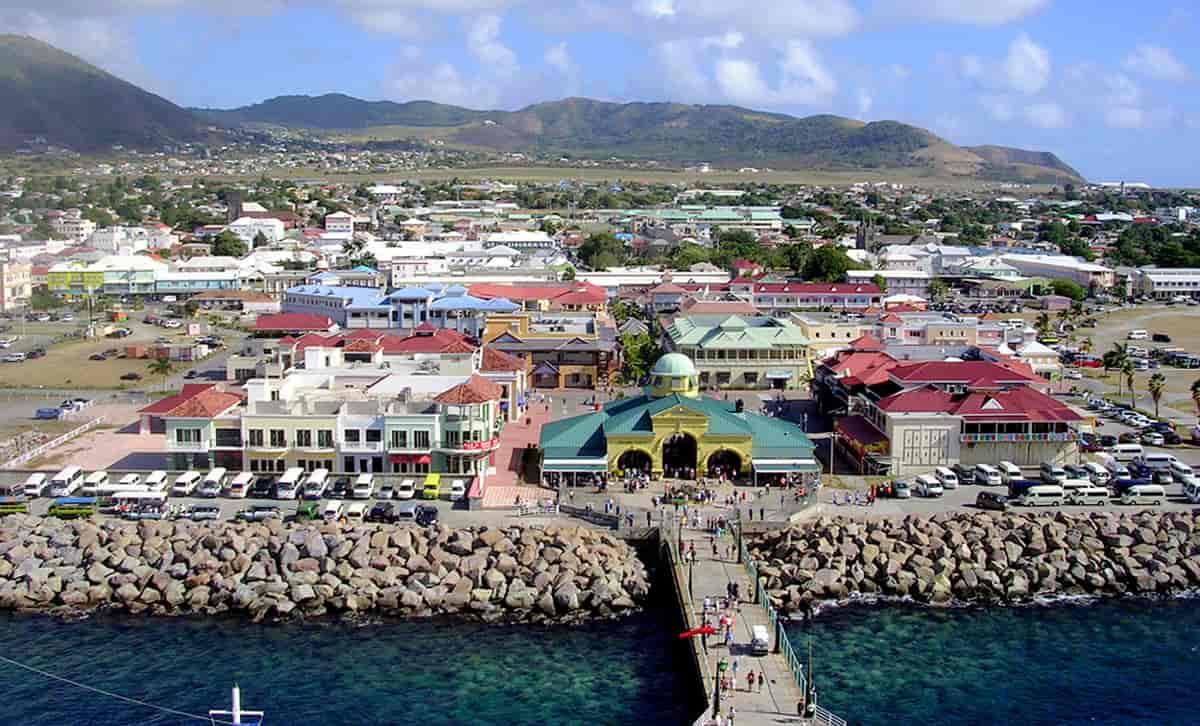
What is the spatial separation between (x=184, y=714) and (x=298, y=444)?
11.9 metres

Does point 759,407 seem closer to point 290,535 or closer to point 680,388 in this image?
point 680,388

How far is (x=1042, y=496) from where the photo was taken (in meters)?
30.3

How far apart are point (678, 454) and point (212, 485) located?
1152 centimetres

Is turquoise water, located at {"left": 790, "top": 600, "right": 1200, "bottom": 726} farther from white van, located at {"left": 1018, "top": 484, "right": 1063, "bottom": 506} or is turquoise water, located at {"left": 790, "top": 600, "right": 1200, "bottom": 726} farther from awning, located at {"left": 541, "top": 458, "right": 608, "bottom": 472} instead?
awning, located at {"left": 541, "top": 458, "right": 608, "bottom": 472}

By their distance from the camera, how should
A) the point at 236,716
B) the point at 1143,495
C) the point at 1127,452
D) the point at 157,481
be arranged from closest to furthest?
the point at 236,716
the point at 157,481
the point at 1143,495
the point at 1127,452

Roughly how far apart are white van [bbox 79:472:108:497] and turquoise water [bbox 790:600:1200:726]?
1756 centimetres

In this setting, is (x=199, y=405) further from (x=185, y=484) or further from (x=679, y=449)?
(x=679, y=449)

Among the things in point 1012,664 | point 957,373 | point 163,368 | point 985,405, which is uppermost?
point 957,373

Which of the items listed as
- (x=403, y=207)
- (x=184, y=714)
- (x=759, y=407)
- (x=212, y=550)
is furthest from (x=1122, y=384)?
(x=403, y=207)

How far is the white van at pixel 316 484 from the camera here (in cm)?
3016

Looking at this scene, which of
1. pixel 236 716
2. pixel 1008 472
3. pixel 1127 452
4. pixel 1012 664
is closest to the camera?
pixel 236 716

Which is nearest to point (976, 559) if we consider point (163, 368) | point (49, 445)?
point (49, 445)

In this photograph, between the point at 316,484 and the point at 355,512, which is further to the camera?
the point at 316,484

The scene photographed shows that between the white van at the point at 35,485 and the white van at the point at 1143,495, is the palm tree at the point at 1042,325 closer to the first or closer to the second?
the white van at the point at 1143,495
